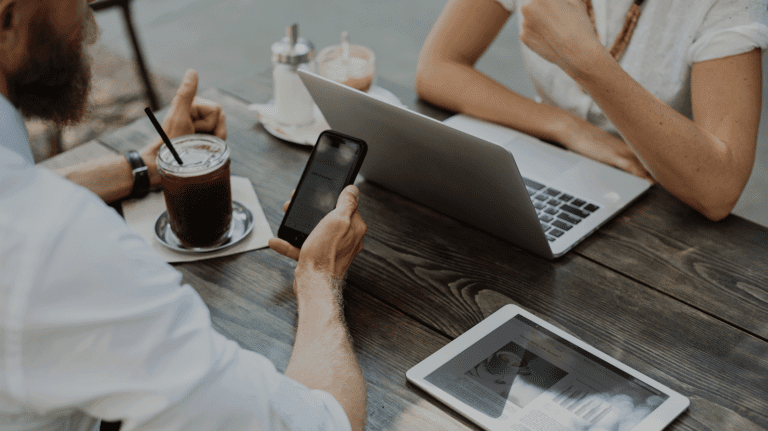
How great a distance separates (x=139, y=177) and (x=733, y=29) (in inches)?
42.7

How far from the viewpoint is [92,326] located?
42 cm

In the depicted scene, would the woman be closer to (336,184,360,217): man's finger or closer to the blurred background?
(336,184,360,217): man's finger

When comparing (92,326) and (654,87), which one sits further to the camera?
(654,87)

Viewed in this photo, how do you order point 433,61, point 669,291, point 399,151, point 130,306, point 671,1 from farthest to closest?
point 433,61, point 671,1, point 399,151, point 669,291, point 130,306

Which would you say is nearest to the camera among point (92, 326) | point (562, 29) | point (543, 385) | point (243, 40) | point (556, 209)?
point (92, 326)

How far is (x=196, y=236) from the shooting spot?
908 mm

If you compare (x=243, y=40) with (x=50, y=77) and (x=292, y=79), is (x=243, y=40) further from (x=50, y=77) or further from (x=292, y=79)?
(x=50, y=77)

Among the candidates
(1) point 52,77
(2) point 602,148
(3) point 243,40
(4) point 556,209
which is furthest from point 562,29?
(3) point 243,40

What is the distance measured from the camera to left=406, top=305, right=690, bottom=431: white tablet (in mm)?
665

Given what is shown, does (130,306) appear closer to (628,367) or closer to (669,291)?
(628,367)

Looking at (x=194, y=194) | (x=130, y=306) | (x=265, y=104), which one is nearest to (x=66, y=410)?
(x=130, y=306)

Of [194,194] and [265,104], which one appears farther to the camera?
[265,104]

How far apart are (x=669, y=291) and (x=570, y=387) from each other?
260 mm

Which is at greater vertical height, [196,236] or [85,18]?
[85,18]
